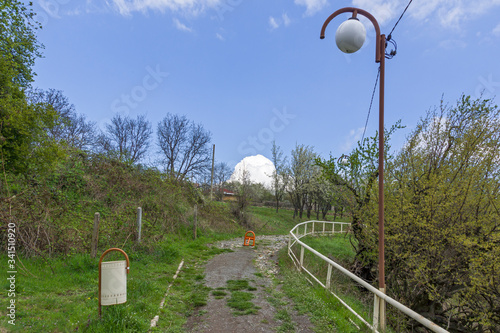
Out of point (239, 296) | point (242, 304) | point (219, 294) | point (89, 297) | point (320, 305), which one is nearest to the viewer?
point (89, 297)

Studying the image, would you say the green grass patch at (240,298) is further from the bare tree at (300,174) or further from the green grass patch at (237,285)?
the bare tree at (300,174)

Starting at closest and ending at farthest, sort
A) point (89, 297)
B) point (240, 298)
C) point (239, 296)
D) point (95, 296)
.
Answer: point (89, 297) < point (95, 296) < point (240, 298) < point (239, 296)

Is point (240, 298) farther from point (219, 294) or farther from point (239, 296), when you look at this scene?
point (219, 294)

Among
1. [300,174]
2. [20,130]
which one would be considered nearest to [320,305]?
[20,130]

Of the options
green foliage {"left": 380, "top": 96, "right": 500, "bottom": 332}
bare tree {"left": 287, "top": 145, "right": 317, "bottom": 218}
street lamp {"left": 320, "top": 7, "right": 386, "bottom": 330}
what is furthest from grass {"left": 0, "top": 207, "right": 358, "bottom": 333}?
bare tree {"left": 287, "top": 145, "right": 317, "bottom": 218}

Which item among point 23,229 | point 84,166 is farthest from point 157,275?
point 84,166

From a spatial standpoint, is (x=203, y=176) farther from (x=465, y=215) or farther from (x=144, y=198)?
(x=465, y=215)

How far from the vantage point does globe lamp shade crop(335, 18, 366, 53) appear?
4.59 m

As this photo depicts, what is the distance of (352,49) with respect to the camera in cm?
474

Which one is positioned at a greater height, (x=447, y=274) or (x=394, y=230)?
(x=394, y=230)

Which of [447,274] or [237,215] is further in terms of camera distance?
[237,215]

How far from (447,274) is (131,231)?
9381mm

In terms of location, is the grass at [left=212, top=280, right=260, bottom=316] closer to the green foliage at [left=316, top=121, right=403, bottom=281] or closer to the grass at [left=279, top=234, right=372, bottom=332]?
the grass at [left=279, top=234, right=372, bottom=332]

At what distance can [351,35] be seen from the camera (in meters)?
4.61
